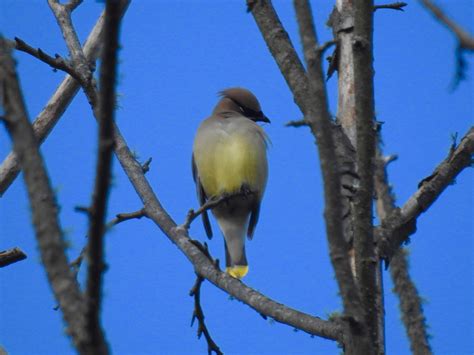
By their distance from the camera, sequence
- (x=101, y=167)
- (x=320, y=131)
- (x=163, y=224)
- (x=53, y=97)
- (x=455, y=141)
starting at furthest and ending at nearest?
1. (x=53, y=97)
2. (x=163, y=224)
3. (x=455, y=141)
4. (x=320, y=131)
5. (x=101, y=167)

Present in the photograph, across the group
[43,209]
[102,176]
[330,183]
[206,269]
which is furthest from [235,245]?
[102,176]

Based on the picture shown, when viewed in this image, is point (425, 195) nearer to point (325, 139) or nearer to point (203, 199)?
point (325, 139)

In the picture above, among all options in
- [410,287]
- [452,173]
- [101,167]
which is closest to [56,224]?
[101,167]

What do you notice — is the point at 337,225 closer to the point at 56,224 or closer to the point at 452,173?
the point at 56,224

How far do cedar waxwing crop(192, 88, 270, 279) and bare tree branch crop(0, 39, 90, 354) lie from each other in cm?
314

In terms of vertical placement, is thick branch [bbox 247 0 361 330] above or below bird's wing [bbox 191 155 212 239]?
below

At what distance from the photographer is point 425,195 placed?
2.93m

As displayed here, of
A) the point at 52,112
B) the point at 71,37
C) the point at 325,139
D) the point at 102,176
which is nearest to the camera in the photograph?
the point at 102,176

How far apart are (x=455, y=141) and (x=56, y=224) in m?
1.79

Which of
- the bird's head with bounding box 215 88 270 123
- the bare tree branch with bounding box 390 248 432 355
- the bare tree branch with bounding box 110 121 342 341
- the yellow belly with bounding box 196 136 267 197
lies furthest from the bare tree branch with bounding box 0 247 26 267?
the bird's head with bounding box 215 88 270 123

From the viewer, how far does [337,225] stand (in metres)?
1.92

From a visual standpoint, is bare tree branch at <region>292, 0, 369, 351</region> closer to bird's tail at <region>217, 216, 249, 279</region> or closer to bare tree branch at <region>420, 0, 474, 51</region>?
bare tree branch at <region>420, 0, 474, 51</region>

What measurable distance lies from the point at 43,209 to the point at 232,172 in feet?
11.0

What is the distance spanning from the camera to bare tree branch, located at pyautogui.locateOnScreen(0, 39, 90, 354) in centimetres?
154
